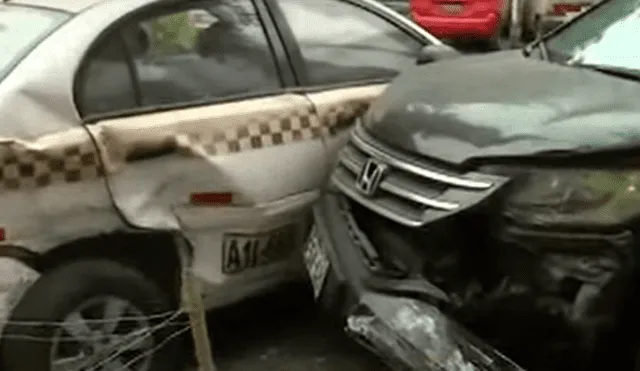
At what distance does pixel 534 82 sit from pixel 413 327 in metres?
1.09

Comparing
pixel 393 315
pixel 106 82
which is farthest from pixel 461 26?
pixel 393 315

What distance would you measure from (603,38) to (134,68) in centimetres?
191

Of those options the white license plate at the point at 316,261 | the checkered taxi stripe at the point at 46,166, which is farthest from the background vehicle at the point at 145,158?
the white license plate at the point at 316,261

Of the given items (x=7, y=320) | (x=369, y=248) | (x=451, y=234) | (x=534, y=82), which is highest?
(x=534, y=82)

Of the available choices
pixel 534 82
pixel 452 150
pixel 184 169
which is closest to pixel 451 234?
pixel 452 150

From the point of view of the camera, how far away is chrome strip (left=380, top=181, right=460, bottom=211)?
3606mm

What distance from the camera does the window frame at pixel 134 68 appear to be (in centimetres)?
422

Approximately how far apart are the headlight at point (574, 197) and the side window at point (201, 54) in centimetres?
158

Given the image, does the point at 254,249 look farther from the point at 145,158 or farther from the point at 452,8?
the point at 452,8

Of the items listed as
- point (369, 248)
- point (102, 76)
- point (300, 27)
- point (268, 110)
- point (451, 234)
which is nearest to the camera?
point (451, 234)

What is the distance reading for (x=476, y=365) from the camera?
3.39 metres

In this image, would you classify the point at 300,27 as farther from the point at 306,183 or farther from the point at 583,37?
the point at 583,37

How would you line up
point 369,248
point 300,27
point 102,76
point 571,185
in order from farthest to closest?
point 300,27 → point 102,76 → point 369,248 → point 571,185

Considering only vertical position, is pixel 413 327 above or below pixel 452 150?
below
